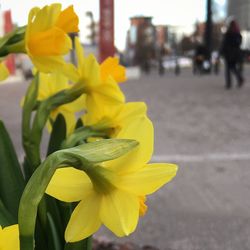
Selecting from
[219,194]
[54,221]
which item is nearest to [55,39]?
[54,221]

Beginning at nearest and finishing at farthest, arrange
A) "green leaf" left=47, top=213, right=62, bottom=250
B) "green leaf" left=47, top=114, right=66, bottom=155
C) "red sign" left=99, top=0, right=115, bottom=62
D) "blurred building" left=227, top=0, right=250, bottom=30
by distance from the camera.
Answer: "green leaf" left=47, top=213, right=62, bottom=250, "green leaf" left=47, top=114, right=66, bottom=155, "red sign" left=99, top=0, right=115, bottom=62, "blurred building" left=227, top=0, right=250, bottom=30

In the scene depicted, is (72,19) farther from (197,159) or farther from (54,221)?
(197,159)

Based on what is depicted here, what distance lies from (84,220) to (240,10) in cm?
4167

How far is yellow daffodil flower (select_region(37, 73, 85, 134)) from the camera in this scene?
5.04ft

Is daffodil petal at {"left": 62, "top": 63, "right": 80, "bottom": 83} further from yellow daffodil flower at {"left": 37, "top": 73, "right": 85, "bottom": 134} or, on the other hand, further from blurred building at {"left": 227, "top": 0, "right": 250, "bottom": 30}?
blurred building at {"left": 227, "top": 0, "right": 250, "bottom": 30}

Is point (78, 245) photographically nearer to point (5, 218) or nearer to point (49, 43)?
point (5, 218)

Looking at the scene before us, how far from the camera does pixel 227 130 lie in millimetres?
6125

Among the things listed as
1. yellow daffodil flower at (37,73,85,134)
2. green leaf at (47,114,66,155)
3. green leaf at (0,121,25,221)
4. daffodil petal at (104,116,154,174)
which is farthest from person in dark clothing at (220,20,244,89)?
daffodil petal at (104,116,154,174)

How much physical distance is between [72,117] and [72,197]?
753 millimetres

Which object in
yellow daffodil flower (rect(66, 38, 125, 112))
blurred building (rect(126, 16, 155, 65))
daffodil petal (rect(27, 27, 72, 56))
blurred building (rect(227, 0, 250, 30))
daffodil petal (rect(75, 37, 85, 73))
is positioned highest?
blurred building (rect(227, 0, 250, 30))

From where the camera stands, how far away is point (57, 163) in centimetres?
72

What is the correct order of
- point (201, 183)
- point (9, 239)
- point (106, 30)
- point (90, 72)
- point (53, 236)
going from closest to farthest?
1. point (9, 239)
2. point (53, 236)
3. point (90, 72)
4. point (106, 30)
5. point (201, 183)

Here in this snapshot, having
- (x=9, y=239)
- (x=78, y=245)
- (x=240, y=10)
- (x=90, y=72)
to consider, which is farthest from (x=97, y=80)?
(x=240, y=10)

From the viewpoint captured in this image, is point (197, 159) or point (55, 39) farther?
point (197, 159)
